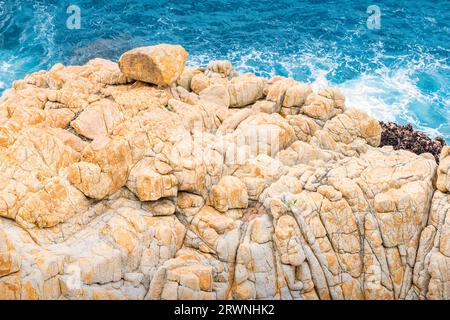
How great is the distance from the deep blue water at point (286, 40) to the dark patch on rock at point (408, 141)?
12746 millimetres

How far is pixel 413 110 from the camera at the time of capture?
63469 millimetres

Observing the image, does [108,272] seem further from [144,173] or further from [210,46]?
[210,46]

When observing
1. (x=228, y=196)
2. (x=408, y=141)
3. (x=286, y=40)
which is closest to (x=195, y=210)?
(x=228, y=196)

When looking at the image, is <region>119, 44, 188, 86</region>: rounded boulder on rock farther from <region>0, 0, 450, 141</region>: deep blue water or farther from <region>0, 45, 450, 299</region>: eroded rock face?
<region>0, 0, 450, 141</region>: deep blue water

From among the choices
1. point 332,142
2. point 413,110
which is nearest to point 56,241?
point 332,142

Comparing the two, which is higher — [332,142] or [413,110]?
[332,142]

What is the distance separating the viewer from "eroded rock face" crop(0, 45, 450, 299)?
89.6 feet

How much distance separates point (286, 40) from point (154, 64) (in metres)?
42.3

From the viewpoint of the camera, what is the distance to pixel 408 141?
154 ft

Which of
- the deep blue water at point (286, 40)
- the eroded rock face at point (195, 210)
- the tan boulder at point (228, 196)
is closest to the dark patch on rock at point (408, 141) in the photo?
the eroded rock face at point (195, 210)

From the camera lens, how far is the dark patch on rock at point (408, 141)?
151ft

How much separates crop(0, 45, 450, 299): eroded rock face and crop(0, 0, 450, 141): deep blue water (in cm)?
3237

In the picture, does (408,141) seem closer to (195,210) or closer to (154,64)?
(154,64)

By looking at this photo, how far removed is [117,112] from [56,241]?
10457 mm
